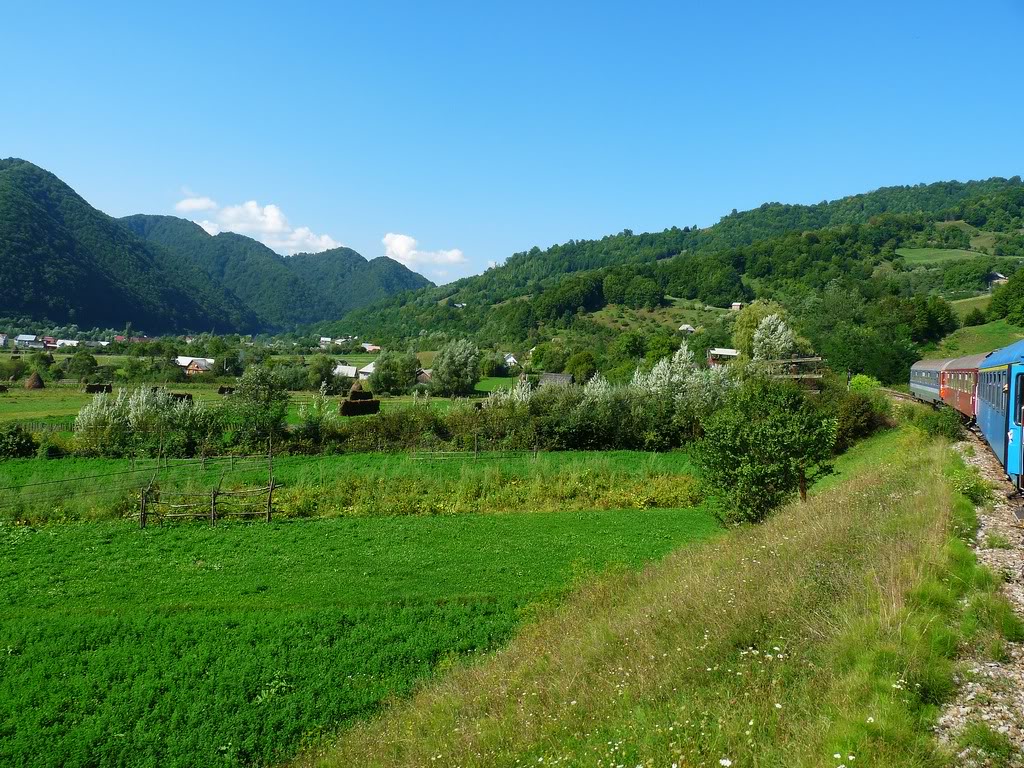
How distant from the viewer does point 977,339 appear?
2276 inches

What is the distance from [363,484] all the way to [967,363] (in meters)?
23.1

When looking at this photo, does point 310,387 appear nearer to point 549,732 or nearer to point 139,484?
point 139,484

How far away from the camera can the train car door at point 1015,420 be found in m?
11.8

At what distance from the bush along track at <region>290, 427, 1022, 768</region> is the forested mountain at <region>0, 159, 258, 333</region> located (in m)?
170

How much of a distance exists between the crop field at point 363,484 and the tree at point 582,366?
4558 centimetres

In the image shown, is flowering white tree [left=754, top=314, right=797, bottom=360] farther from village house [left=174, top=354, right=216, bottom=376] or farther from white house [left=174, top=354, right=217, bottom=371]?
white house [left=174, top=354, right=217, bottom=371]

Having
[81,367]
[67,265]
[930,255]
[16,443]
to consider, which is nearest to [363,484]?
[16,443]

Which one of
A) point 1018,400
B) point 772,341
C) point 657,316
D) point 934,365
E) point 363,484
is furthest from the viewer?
point 657,316

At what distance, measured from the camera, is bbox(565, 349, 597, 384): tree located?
3109 inches

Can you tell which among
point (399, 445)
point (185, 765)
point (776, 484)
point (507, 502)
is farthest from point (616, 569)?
point (399, 445)

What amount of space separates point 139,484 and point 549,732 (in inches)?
969

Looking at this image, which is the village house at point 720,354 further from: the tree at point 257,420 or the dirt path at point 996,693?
the dirt path at point 996,693

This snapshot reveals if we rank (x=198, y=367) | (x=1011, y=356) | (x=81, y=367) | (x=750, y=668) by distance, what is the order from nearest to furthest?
1. (x=750, y=668)
2. (x=1011, y=356)
3. (x=81, y=367)
4. (x=198, y=367)

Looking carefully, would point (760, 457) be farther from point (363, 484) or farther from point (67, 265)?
point (67, 265)
